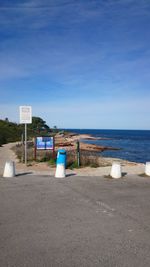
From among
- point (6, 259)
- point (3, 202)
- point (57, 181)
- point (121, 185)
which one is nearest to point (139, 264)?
point (6, 259)

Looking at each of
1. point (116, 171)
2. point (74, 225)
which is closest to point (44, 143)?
point (116, 171)

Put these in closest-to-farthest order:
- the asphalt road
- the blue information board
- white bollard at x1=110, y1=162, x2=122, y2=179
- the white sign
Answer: the asphalt road
white bollard at x1=110, y1=162, x2=122, y2=179
the white sign
the blue information board

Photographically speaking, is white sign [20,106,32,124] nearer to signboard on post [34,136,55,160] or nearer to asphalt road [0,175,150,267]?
signboard on post [34,136,55,160]

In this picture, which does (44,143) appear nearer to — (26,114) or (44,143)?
(44,143)

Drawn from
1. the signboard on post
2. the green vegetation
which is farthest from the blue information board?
the green vegetation

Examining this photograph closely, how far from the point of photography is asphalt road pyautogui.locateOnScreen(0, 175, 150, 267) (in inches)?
214

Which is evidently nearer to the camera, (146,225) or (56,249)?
(56,249)

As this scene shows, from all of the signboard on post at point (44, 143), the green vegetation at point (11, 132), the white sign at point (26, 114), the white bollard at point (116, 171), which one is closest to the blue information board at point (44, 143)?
the signboard on post at point (44, 143)

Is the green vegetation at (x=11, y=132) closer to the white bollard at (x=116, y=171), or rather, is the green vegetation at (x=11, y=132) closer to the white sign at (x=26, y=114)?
the white sign at (x=26, y=114)

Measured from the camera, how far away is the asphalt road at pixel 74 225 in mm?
5426

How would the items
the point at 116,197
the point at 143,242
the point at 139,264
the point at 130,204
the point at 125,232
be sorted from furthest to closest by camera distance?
the point at 116,197 → the point at 130,204 → the point at 125,232 → the point at 143,242 → the point at 139,264

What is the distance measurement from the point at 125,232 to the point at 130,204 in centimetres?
265

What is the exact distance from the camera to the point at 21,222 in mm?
7410

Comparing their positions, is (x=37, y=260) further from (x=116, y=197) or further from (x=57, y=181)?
(x=57, y=181)
